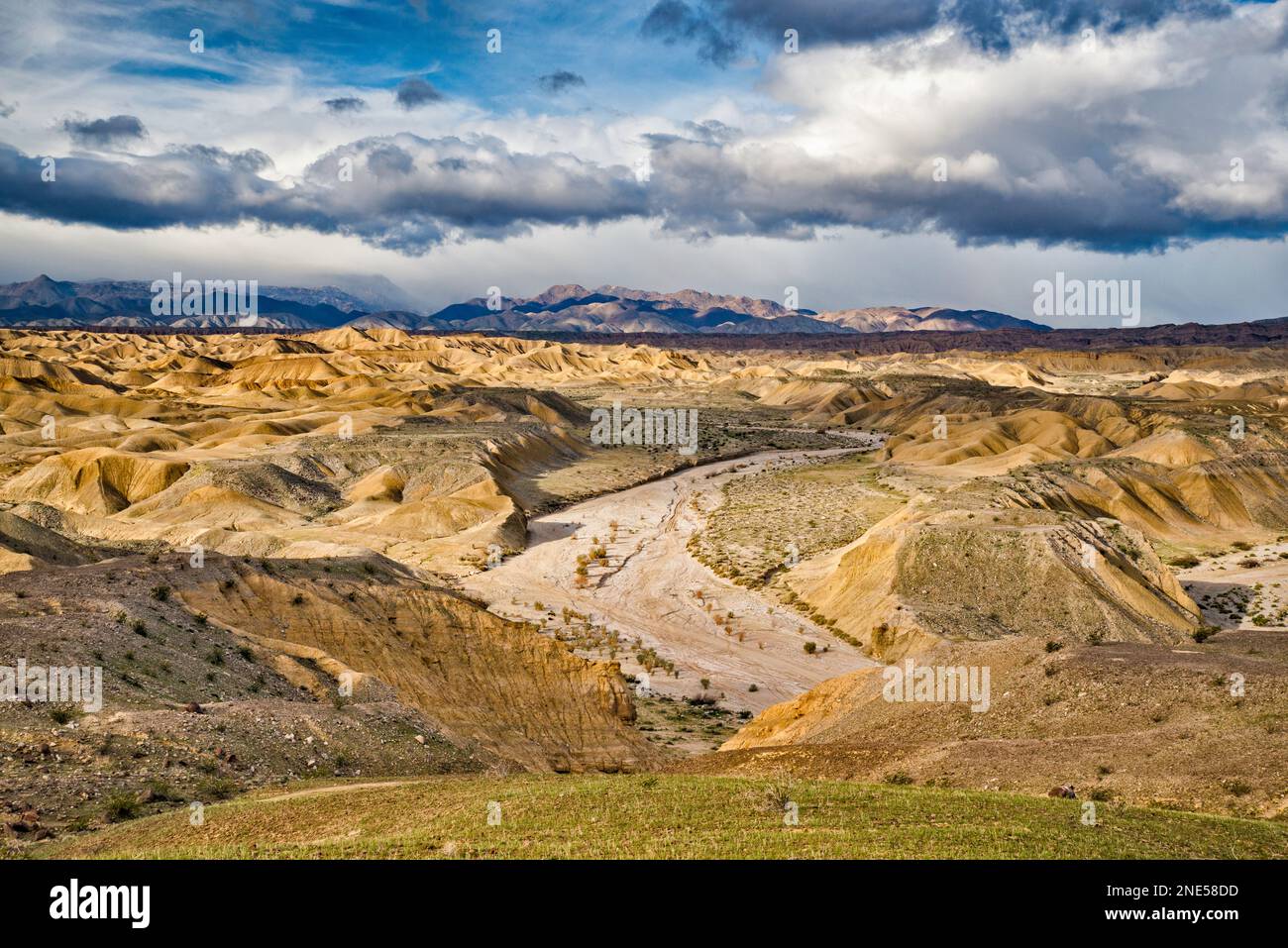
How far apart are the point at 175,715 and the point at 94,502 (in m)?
54.5

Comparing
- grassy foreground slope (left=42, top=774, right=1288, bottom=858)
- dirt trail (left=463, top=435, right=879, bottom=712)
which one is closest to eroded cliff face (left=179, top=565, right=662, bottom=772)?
dirt trail (left=463, top=435, right=879, bottom=712)

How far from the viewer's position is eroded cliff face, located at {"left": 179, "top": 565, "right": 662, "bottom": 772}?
25.4 m

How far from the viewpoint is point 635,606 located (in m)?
44.7

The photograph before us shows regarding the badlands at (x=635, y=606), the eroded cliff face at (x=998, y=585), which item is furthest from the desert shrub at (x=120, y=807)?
the eroded cliff face at (x=998, y=585)

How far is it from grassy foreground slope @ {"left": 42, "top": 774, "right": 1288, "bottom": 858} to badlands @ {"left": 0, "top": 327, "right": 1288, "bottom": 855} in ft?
3.95

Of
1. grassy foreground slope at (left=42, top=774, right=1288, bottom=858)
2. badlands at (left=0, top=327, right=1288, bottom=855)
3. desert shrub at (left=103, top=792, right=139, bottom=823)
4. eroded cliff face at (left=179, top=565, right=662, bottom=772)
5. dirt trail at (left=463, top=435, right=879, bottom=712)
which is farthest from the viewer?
dirt trail at (left=463, top=435, right=879, bottom=712)

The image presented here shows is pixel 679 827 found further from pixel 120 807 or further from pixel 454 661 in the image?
pixel 454 661

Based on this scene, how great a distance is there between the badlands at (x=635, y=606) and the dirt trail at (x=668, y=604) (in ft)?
0.76

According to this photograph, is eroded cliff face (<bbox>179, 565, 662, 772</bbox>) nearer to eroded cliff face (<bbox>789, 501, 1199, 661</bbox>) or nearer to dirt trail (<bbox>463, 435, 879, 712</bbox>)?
dirt trail (<bbox>463, 435, 879, 712</bbox>)

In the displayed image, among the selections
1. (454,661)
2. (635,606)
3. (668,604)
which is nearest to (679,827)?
(454,661)

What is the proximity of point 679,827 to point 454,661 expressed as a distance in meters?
20.1

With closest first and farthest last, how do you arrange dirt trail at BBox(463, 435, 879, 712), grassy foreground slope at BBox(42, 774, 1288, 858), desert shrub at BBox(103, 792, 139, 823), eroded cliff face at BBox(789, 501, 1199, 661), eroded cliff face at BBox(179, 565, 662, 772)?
grassy foreground slope at BBox(42, 774, 1288, 858)
desert shrub at BBox(103, 792, 139, 823)
eroded cliff face at BBox(179, 565, 662, 772)
dirt trail at BBox(463, 435, 879, 712)
eroded cliff face at BBox(789, 501, 1199, 661)
